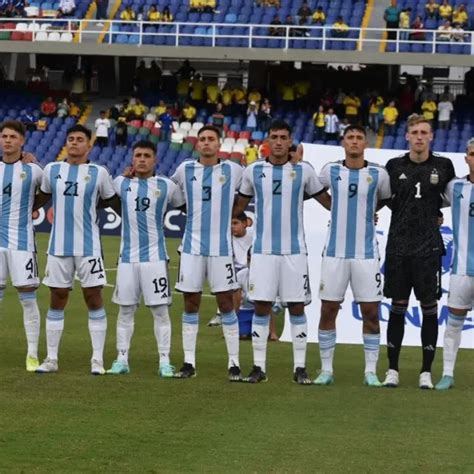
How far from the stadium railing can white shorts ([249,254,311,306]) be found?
88.8ft

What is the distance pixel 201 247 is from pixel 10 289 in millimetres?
8994

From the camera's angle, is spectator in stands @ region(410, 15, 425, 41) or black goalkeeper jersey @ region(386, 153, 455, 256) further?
spectator in stands @ region(410, 15, 425, 41)

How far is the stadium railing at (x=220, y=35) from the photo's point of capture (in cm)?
3947

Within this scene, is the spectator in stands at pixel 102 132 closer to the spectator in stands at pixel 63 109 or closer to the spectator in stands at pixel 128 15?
the spectator in stands at pixel 63 109

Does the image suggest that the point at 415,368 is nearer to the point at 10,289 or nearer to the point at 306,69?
the point at 10,289

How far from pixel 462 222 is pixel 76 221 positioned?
3.33 meters

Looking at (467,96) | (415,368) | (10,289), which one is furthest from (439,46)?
(415,368)

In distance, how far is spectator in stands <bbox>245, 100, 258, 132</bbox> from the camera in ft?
127

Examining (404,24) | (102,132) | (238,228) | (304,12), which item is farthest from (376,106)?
(238,228)

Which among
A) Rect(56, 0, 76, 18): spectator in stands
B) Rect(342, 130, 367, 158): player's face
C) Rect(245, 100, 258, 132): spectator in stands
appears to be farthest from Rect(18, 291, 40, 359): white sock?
Rect(56, 0, 76, 18): spectator in stands

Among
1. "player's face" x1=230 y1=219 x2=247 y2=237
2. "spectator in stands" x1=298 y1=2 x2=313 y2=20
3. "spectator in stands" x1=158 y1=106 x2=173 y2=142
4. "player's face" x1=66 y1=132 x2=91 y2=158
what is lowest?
"spectator in stands" x1=158 y1=106 x2=173 y2=142

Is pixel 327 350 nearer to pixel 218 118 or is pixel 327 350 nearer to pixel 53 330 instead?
pixel 53 330

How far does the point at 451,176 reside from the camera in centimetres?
1230

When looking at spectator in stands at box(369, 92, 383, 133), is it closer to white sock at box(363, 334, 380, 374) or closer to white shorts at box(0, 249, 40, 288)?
white sock at box(363, 334, 380, 374)
